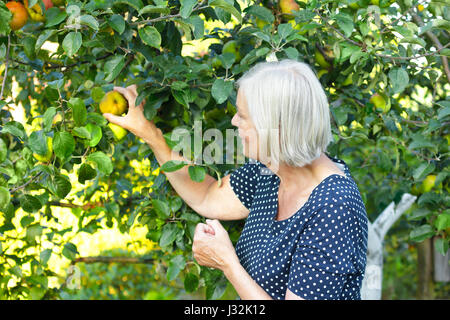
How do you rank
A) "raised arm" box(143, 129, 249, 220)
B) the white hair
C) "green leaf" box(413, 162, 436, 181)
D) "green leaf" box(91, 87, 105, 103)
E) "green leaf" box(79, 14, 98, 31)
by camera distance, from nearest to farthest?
"green leaf" box(79, 14, 98, 31) → the white hair → "green leaf" box(91, 87, 105, 103) → "raised arm" box(143, 129, 249, 220) → "green leaf" box(413, 162, 436, 181)

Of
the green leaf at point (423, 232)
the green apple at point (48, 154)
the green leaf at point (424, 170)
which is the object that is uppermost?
the green apple at point (48, 154)

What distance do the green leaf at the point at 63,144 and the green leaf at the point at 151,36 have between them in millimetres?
335

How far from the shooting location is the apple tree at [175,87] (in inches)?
Answer: 60.1

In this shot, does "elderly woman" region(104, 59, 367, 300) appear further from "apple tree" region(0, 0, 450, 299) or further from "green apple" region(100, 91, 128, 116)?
"apple tree" region(0, 0, 450, 299)

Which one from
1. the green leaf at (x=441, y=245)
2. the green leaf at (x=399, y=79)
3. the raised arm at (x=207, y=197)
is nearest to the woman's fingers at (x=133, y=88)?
the raised arm at (x=207, y=197)

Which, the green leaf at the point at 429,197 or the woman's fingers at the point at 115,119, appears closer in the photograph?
the woman's fingers at the point at 115,119

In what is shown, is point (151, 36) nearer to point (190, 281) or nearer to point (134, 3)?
point (134, 3)

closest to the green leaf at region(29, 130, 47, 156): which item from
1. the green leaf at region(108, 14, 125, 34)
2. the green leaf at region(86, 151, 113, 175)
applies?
the green leaf at region(86, 151, 113, 175)

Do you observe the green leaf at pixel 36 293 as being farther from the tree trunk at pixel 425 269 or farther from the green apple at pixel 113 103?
the tree trunk at pixel 425 269

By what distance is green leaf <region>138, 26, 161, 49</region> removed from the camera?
61.6 inches

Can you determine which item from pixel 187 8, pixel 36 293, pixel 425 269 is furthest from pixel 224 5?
pixel 425 269

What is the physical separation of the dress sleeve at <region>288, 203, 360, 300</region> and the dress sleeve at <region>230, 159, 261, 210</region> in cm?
47

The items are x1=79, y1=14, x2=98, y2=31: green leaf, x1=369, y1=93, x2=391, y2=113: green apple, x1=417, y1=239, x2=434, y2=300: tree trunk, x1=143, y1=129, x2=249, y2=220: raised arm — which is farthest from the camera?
x1=417, y1=239, x2=434, y2=300: tree trunk
